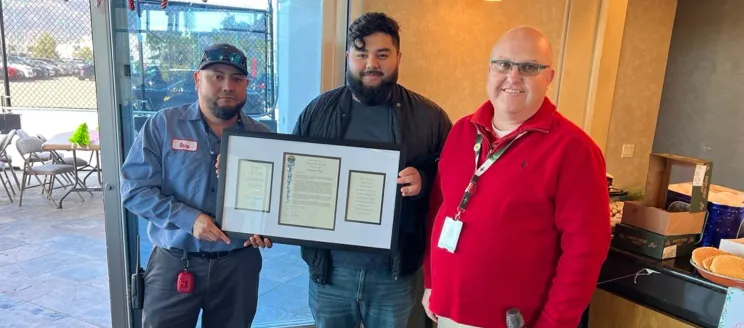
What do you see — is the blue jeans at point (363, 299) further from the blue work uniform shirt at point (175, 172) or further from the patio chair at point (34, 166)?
the patio chair at point (34, 166)

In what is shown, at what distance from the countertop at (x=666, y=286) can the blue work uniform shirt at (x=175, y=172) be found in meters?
1.39

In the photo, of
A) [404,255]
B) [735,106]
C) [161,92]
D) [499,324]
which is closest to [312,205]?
[404,255]

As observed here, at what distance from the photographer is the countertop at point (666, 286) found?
151 centimetres

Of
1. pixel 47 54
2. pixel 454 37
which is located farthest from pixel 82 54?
pixel 454 37

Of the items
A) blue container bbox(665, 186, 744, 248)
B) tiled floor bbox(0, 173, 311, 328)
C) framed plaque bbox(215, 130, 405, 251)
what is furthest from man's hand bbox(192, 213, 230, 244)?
blue container bbox(665, 186, 744, 248)

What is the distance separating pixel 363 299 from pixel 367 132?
2.03 ft

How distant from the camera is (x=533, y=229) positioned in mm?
1319

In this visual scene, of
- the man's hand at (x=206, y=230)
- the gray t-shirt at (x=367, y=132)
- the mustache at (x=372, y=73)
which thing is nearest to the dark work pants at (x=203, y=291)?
the man's hand at (x=206, y=230)

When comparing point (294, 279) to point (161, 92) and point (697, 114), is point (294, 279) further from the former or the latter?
point (697, 114)

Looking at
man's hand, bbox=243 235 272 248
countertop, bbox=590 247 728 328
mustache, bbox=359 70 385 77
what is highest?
mustache, bbox=359 70 385 77

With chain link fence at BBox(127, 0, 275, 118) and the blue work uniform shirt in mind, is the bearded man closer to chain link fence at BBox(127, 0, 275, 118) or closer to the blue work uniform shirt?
the blue work uniform shirt

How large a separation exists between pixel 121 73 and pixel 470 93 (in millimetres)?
1907

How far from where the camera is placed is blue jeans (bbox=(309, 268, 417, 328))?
175 centimetres

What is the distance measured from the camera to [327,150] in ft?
5.42
